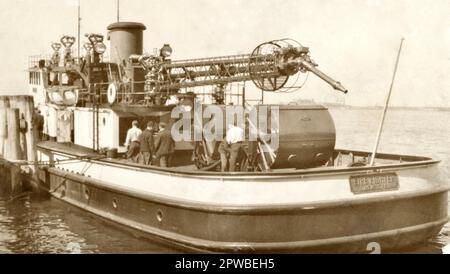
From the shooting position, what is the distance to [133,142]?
1372cm

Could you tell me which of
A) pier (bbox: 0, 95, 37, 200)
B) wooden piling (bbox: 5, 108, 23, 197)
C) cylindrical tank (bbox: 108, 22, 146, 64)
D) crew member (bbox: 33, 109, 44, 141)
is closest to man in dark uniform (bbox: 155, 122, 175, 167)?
cylindrical tank (bbox: 108, 22, 146, 64)

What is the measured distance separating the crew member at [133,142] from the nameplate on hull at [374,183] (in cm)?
589

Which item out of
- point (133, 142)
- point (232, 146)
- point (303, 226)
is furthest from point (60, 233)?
point (303, 226)

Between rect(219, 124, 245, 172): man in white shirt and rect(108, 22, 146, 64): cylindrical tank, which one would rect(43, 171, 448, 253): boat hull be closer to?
rect(219, 124, 245, 172): man in white shirt

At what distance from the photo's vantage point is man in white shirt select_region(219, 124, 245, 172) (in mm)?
11516

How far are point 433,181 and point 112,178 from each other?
7861 mm

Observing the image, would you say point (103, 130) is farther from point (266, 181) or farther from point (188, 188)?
point (266, 181)

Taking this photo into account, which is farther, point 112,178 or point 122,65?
point 122,65

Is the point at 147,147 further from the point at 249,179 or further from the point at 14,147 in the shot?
the point at 14,147

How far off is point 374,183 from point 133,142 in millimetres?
6363

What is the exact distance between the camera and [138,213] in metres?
12.5

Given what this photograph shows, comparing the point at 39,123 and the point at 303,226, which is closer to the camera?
the point at 303,226

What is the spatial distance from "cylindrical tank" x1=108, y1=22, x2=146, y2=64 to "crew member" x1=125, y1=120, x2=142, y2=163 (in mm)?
4706
